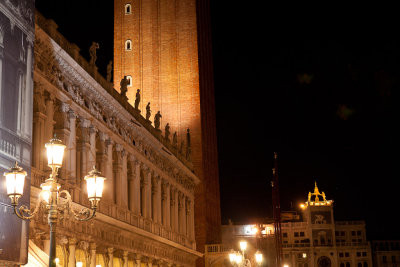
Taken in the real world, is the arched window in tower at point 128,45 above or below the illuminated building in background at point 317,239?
above

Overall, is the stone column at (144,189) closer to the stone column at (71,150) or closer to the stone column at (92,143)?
the stone column at (92,143)

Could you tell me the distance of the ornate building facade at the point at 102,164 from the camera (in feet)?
64.9

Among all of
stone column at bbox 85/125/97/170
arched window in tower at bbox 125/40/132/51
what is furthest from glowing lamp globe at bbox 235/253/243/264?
arched window in tower at bbox 125/40/132/51

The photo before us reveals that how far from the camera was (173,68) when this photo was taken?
153ft

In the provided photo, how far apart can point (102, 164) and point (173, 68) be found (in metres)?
22.1

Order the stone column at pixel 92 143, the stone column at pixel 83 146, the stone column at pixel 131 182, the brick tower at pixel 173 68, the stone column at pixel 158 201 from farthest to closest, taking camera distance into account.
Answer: the brick tower at pixel 173 68 < the stone column at pixel 158 201 < the stone column at pixel 131 182 < the stone column at pixel 92 143 < the stone column at pixel 83 146

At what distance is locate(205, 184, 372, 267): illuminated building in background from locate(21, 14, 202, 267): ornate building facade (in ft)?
117

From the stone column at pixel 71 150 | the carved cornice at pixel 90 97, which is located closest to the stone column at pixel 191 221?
the carved cornice at pixel 90 97

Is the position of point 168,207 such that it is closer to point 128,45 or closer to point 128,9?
point 128,45

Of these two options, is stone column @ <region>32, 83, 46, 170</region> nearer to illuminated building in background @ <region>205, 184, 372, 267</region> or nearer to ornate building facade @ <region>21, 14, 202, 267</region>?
ornate building facade @ <region>21, 14, 202, 267</region>

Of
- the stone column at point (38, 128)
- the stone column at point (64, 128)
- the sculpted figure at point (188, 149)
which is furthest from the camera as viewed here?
the sculpted figure at point (188, 149)

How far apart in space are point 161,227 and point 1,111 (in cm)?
2037

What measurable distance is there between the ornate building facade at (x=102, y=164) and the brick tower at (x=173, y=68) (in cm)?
848

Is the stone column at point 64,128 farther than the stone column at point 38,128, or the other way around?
the stone column at point 64,128
